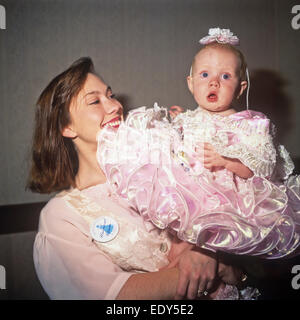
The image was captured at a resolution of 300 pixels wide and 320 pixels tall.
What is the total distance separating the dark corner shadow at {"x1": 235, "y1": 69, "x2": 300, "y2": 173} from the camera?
144 centimetres

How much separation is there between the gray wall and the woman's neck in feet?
0.73

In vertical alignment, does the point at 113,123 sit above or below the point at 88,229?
above

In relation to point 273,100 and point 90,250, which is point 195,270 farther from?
point 273,100

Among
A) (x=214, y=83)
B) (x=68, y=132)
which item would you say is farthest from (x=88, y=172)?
(x=214, y=83)

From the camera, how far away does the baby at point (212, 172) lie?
1005 millimetres

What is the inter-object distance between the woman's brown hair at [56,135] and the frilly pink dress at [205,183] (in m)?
0.20

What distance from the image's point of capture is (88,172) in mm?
1257

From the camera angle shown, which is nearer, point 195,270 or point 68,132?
point 195,270

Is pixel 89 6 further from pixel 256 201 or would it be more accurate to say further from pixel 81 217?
pixel 256 201

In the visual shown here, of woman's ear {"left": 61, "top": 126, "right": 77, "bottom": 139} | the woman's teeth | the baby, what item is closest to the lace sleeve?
the baby

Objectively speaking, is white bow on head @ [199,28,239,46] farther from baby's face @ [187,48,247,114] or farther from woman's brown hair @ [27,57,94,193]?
woman's brown hair @ [27,57,94,193]

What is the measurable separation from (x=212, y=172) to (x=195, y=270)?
34 centimetres
